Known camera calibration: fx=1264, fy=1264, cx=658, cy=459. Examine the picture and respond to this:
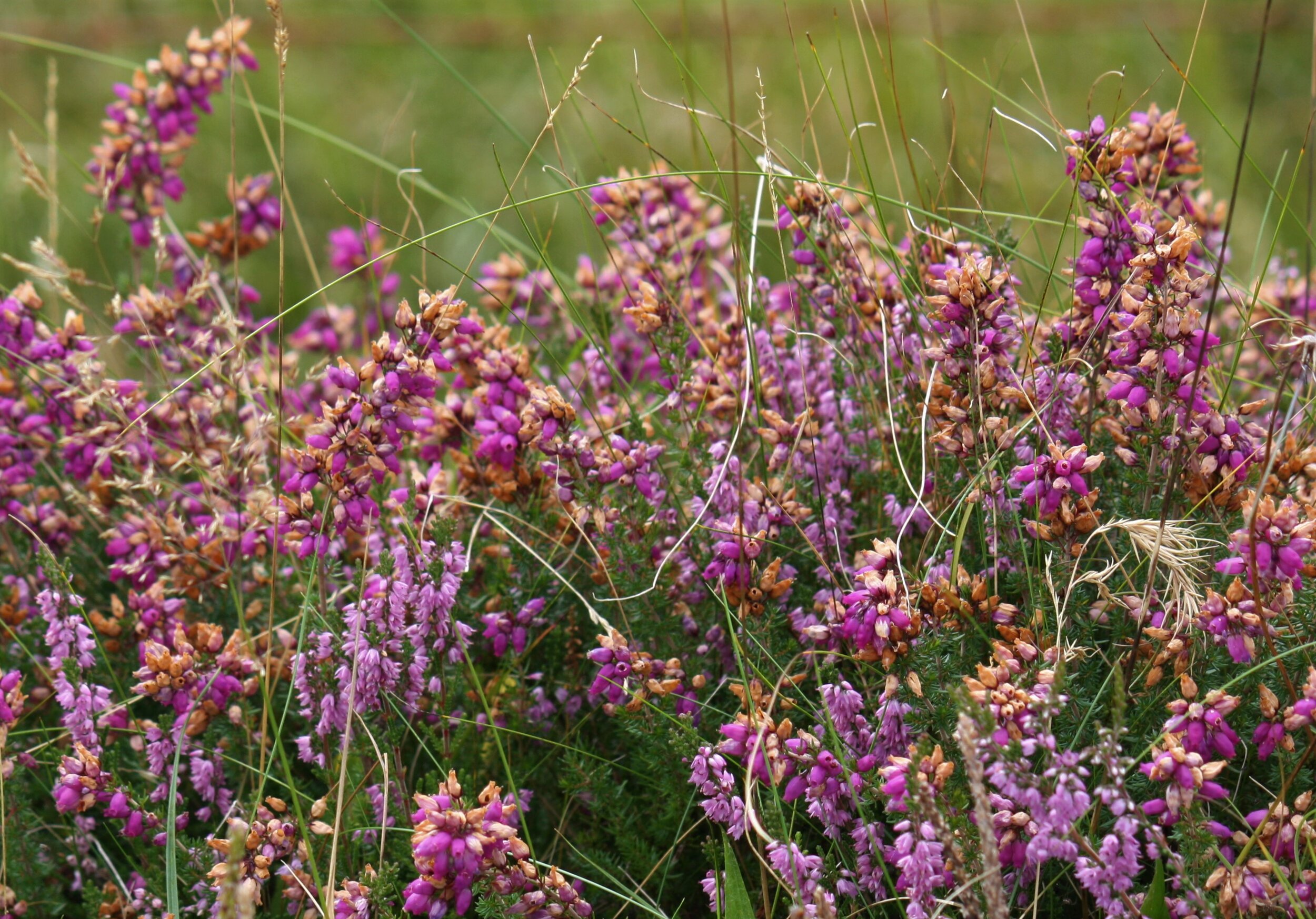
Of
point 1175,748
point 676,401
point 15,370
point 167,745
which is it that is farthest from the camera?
point 15,370

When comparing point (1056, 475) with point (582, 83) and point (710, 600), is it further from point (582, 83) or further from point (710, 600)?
point (582, 83)

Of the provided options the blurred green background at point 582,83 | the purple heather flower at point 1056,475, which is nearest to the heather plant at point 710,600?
the purple heather flower at point 1056,475

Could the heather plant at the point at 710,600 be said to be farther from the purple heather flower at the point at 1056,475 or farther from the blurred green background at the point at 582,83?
the blurred green background at the point at 582,83

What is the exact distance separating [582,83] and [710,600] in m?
5.28

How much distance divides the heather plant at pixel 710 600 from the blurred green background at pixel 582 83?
3.80 meters

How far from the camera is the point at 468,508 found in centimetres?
257

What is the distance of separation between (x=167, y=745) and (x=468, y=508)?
72 cm

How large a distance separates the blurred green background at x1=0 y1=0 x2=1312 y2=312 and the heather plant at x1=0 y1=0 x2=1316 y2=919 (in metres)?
3.80

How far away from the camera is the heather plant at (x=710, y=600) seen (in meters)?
1.71

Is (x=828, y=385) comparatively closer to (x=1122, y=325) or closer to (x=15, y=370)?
(x=1122, y=325)

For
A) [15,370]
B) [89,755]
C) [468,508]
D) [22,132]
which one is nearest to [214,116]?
[22,132]

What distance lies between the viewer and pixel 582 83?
7.02 m

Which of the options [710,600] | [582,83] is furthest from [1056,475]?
[582,83]

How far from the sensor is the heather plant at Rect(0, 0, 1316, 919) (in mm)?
1708
